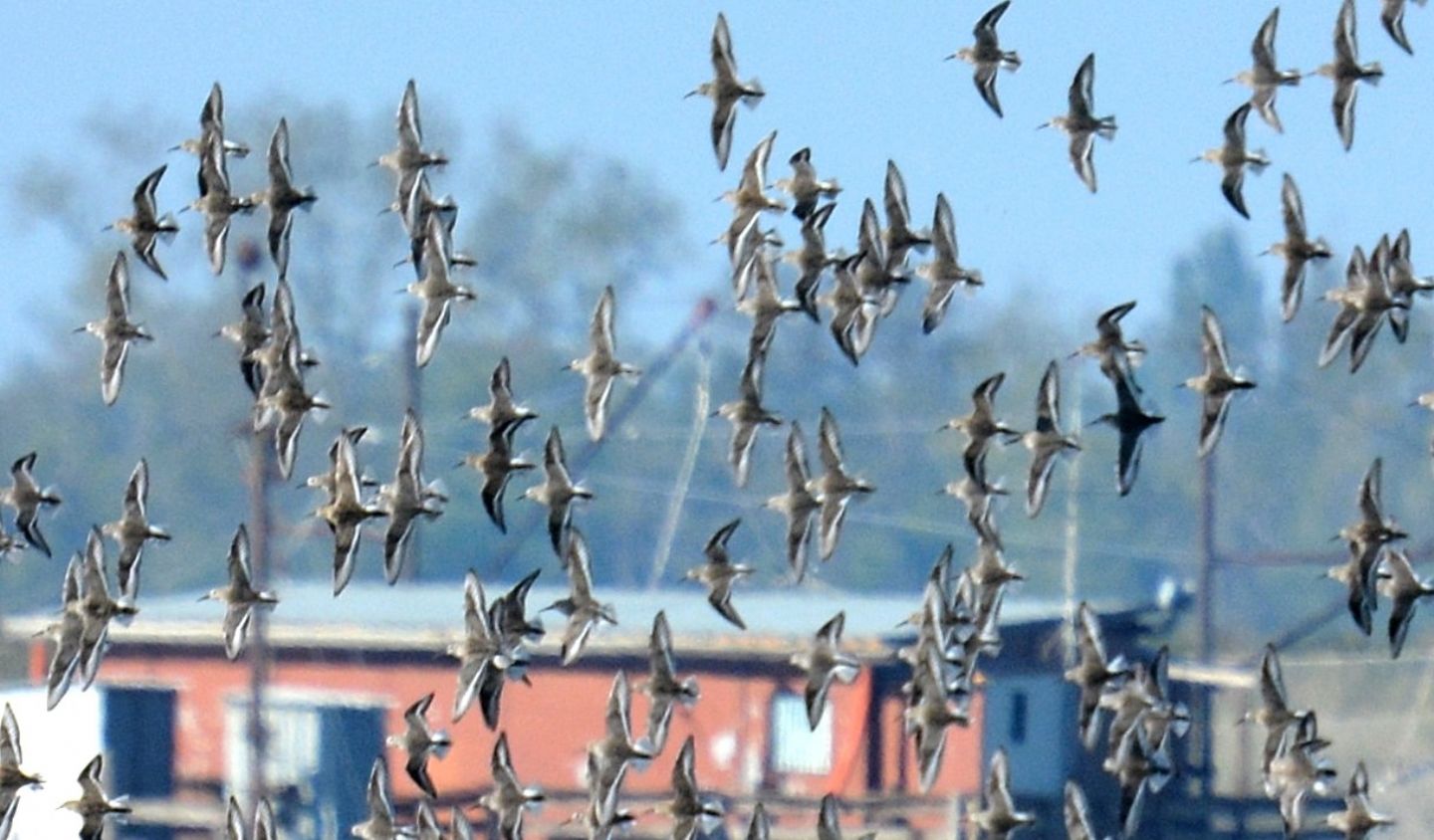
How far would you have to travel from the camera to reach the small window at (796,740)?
31.1 meters

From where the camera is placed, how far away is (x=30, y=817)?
35438 millimetres

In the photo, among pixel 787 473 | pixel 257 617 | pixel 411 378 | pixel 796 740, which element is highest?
pixel 411 378

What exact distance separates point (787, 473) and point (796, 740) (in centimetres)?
1293

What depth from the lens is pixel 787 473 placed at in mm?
18641

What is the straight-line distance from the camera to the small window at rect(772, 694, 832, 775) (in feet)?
102

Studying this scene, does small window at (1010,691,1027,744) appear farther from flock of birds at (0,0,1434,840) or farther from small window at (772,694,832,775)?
flock of birds at (0,0,1434,840)

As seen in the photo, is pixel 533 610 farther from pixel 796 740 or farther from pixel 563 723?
pixel 796 740

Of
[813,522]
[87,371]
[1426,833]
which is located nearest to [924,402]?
[87,371]

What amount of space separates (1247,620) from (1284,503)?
3.35 metres

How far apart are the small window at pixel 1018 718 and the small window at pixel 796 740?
196cm

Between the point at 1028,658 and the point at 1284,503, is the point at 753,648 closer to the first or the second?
the point at 1028,658

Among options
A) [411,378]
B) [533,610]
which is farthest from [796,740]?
[533,610]

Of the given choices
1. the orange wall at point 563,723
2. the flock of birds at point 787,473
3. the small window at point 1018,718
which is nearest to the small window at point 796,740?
the orange wall at point 563,723

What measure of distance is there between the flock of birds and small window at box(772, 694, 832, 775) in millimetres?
12438
